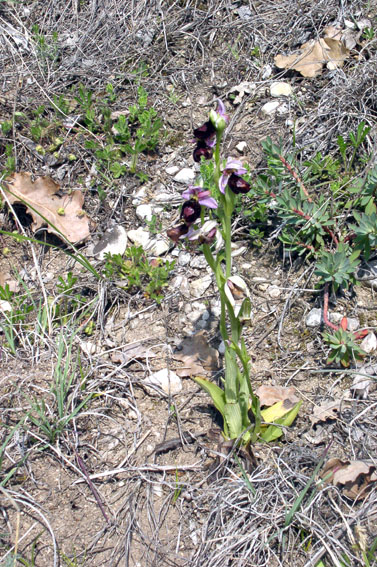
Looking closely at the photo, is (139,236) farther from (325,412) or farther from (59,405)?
(325,412)

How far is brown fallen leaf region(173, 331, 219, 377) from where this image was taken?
2.91 m

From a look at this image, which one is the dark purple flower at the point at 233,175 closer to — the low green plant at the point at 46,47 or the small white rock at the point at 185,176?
the small white rock at the point at 185,176

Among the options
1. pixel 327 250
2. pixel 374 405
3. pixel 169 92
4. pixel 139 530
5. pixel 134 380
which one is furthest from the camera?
pixel 169 92

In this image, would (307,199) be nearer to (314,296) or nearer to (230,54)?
(314,296)

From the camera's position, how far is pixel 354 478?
232 centimetres

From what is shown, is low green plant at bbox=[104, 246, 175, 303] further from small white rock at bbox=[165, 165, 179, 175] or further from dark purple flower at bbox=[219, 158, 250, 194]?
dark purple flower at bbox=[219, 158, 250, 194]

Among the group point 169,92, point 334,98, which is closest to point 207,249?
point 334,98

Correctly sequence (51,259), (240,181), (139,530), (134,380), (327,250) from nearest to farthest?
1. (240,181)
2. (139,530)
3. (134,380)
4. (327,250)
5. (51,259)

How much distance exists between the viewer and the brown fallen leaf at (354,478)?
7.59ft

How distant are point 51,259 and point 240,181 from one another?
1.84 m

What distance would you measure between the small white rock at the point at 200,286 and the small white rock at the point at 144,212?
2.07 feet

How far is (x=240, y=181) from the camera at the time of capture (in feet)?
7.13

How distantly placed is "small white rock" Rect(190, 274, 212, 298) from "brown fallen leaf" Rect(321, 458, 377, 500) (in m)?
1.30

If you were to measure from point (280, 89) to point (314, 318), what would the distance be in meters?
1.93
